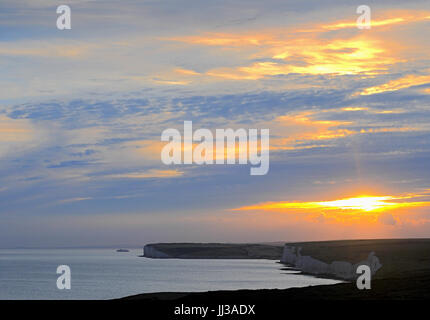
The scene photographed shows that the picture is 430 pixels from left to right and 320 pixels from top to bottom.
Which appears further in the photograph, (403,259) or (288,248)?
(288,248)

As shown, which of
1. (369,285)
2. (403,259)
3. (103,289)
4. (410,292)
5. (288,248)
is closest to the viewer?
(410,292)
